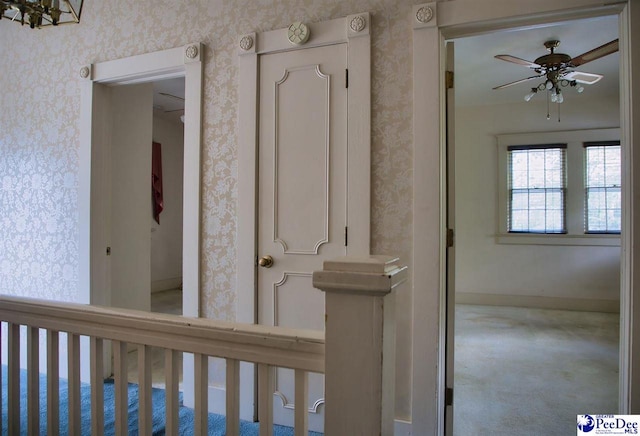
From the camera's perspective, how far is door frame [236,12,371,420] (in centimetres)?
200

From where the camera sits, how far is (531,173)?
17.0 feet

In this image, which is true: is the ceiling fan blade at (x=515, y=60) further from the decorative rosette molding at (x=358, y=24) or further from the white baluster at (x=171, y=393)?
the white baluster at (x=171, y=393)

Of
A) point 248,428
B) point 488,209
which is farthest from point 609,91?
point 248,428

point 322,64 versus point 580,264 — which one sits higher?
point 322,64

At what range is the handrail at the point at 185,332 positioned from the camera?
805mm

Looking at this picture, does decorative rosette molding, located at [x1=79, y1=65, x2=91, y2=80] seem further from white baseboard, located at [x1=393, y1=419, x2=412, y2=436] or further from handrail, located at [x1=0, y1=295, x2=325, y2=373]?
white baseboard, located at [x1=393, y1=419, x2=412, y2=436]

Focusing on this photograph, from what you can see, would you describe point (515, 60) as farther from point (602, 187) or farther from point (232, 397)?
point (232, 397)

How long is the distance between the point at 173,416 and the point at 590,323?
4.85 meters

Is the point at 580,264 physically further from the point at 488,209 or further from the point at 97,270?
the point at 97,270

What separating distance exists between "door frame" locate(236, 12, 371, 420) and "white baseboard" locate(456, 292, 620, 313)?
3884mm

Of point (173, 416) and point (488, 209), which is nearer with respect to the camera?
point (173, 416)

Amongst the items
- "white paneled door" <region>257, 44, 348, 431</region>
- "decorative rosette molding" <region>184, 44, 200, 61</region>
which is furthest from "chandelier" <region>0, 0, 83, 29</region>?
"white paneled door" <region>257, 44, 348, 431</region>

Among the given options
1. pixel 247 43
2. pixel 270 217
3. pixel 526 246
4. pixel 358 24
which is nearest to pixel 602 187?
pixel 526 246

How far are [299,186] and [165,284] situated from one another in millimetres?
4655
